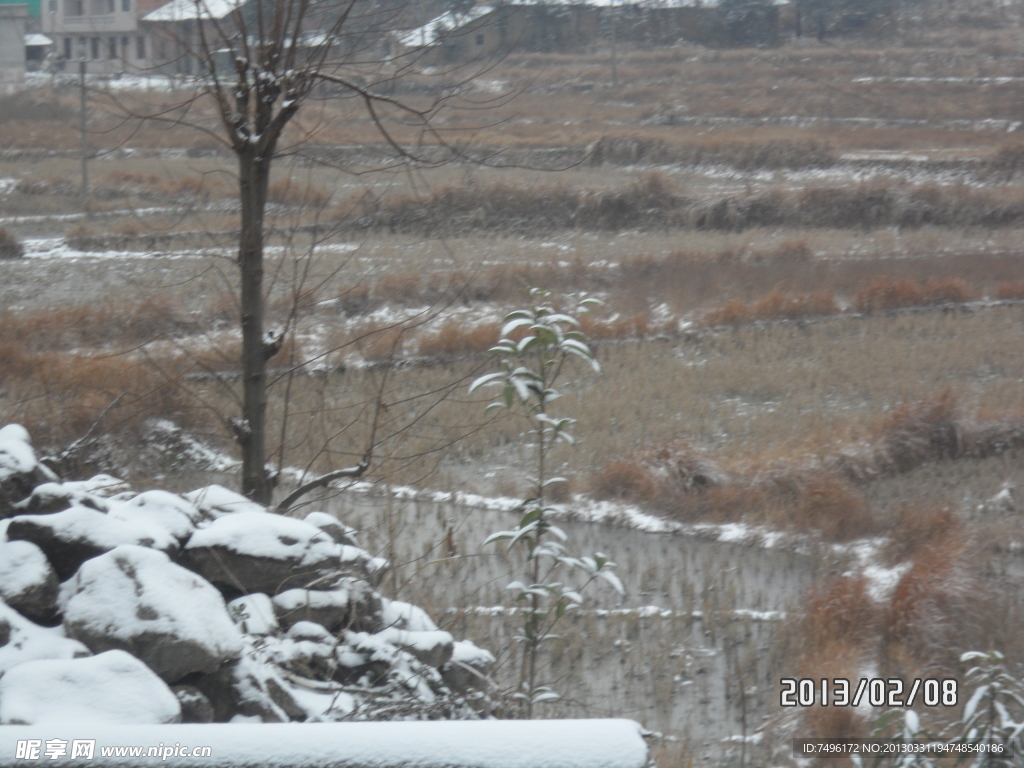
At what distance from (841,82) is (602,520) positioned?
3184cm

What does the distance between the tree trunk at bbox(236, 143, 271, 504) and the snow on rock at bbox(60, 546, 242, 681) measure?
87 cm

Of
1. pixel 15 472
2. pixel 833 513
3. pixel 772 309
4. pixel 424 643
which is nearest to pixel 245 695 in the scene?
pixel 424 643

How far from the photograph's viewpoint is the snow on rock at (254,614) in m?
3.12

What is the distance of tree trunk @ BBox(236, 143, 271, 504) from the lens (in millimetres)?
3506

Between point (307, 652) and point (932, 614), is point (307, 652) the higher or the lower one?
the higher one

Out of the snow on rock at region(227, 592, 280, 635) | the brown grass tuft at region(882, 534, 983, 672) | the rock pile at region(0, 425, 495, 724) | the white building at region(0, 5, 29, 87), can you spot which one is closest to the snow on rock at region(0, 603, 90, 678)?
the rock pile at region(0, 425, 495, 724)

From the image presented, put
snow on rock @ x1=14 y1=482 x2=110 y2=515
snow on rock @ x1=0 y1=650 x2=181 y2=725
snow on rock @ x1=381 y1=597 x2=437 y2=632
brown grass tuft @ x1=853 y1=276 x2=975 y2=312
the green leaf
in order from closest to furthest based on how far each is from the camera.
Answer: snow on rock @ x1=0 y1=650 x2=181 y2=725 < snow on rock @ x1=14 y1=482 x2=110 y2=515 < the green leaf < snow on rock @ x1=381 y1=597 x2=437 y2=632 < brown grass tuft @ x1=853 y1=276 x2=975 y2=312

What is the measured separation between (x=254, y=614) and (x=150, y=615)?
0.55 m

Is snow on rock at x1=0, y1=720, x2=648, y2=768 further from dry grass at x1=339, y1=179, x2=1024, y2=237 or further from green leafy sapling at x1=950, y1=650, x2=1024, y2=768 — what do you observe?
dry grass at x1=339, y1=179, x2=1024, y2=237

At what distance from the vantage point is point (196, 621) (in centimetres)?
269

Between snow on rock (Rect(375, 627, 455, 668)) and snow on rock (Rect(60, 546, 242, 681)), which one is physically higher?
snow on rock (Rect(60, 546, 242, 681))

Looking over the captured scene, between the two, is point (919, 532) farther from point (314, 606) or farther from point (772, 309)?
point (772, 309)

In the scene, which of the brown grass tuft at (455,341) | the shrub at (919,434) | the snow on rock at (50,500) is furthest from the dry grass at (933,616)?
the brown grass tuft at (455,341)

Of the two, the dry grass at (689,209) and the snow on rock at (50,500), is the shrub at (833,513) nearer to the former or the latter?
the snow on rock at (50,500)
